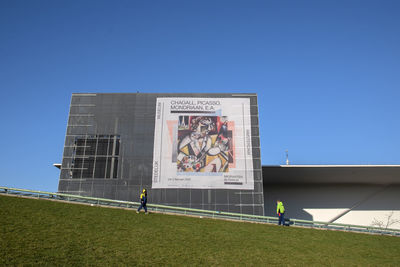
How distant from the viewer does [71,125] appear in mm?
32062

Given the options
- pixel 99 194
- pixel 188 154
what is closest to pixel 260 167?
pixel 188 154

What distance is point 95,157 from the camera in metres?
30.8

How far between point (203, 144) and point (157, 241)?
17.4 meters

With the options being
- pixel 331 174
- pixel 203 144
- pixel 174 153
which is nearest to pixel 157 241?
pixel 174 153

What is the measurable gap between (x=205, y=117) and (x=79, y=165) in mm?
13165

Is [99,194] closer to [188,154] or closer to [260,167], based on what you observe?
[188,154]

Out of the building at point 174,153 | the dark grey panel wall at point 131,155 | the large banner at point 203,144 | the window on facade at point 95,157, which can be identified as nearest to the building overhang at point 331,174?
the building at point 174,153

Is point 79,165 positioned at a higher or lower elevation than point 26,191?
higher

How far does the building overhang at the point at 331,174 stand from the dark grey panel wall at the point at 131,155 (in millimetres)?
4517

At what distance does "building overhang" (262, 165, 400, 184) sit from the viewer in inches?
1255

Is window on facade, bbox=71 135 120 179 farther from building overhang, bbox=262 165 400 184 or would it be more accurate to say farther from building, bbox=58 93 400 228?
building overhang, bbox=262 165 400 184

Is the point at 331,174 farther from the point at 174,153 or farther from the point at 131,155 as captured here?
the point at 131,155

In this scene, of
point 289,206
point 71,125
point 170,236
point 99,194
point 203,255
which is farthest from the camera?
point 289,206

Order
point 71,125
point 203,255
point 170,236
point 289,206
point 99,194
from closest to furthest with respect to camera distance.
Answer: point 203,255, point 170,236, point 99,194, point 71,125, point 289,206
